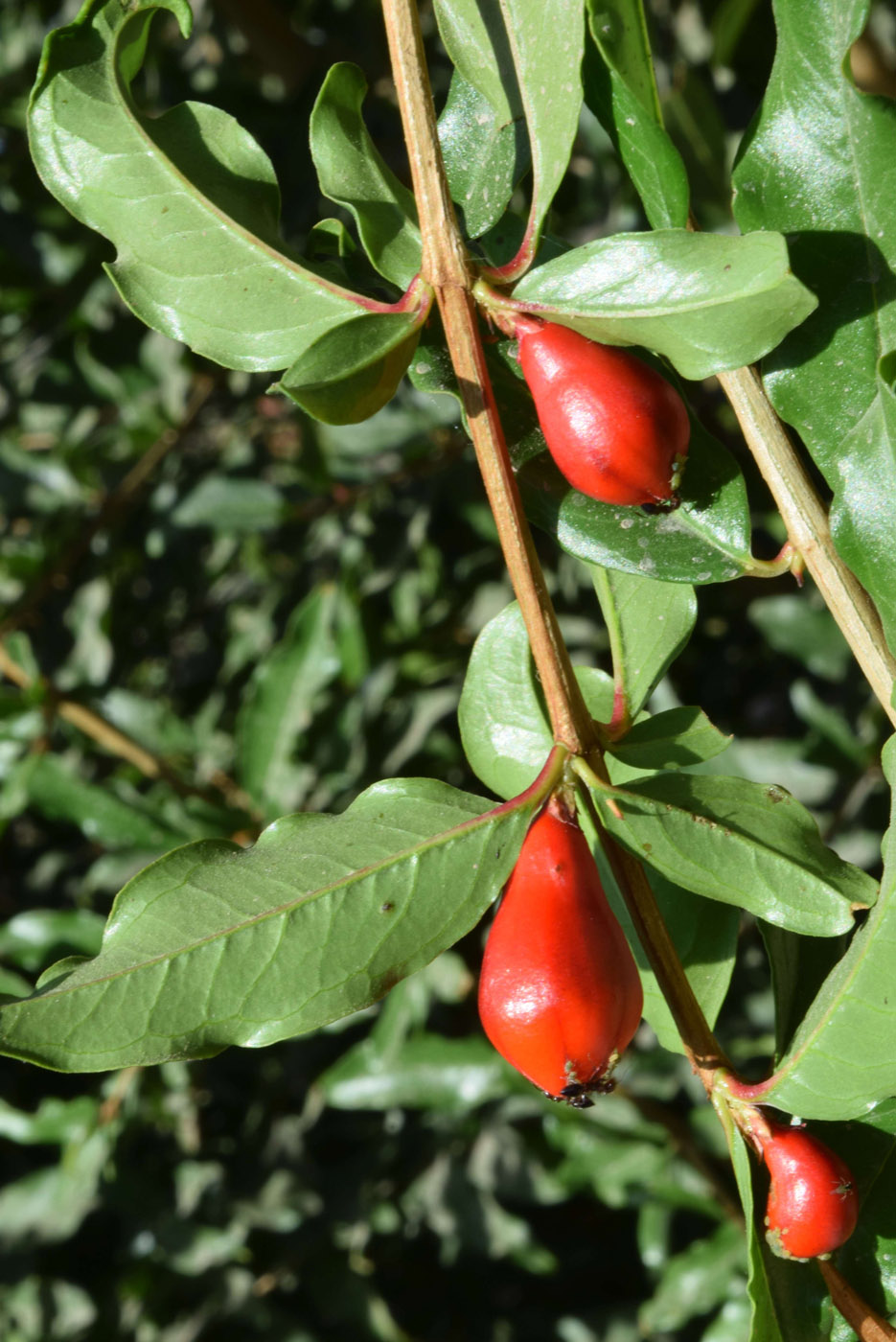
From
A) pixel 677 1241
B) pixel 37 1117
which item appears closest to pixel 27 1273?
pixel 37 1117

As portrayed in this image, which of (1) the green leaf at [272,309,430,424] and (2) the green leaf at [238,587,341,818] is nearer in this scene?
(1) the green leaf at [272,309,430,424]

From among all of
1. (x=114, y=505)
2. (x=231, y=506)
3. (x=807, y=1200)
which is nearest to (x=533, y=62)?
(x=807, y=1200)

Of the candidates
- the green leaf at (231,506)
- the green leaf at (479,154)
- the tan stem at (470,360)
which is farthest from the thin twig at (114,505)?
the tan stem at (470,360)

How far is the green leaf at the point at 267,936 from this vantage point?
0.71m

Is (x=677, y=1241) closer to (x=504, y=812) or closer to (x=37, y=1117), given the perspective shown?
(x=37, y=1117)

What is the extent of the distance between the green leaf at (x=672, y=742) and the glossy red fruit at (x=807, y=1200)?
0.26m

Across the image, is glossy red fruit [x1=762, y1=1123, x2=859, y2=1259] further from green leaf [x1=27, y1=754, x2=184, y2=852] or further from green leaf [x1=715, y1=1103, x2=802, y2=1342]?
green leaf [x1=27, y1=754, x2=184, y2=852]

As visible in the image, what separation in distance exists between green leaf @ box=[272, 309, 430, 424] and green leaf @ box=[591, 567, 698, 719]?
0.25m

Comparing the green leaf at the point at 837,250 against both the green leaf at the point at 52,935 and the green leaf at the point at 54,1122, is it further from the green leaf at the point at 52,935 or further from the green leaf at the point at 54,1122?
the green leaf at the point at 54,1122

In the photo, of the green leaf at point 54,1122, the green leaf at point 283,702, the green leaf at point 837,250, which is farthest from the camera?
the green leaf at point 54,1122

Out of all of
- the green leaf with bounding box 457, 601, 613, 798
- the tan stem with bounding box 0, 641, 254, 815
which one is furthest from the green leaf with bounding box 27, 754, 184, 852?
the green leaf with bounding box 457, 601, 613, 798

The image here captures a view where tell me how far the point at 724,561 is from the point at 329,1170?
Result: 2.07 m

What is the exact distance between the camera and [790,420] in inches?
32.4

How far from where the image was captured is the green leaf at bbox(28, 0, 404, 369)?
33.8 inches
